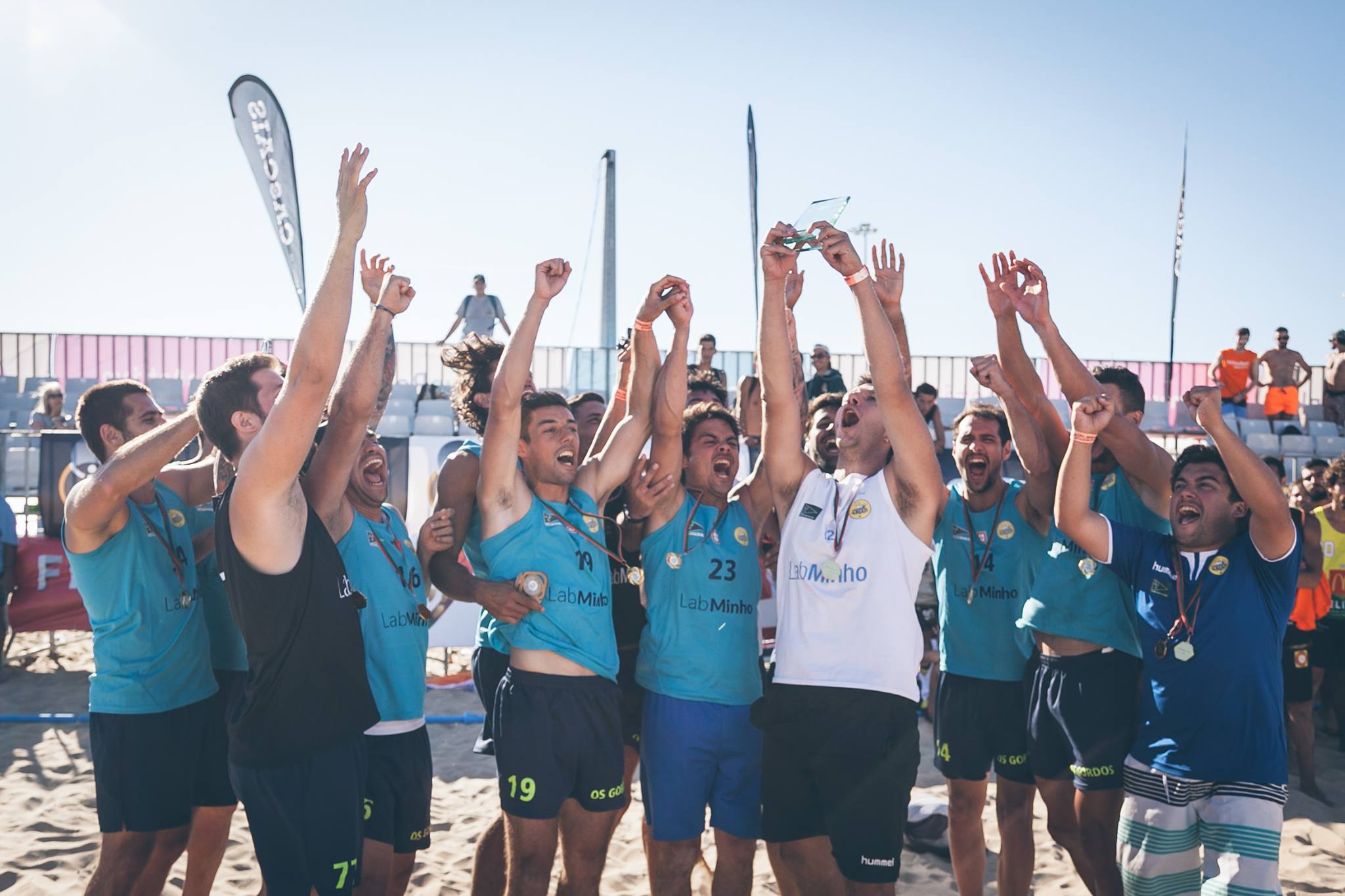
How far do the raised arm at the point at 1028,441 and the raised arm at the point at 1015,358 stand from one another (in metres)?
0.05

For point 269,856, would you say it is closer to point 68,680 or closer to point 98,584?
point 98,584

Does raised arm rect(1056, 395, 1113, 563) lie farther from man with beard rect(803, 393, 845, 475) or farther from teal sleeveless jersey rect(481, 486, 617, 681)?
teal sleeveless jersey rect(481, 486, 617, 681)

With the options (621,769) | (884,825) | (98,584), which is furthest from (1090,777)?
(98,584)

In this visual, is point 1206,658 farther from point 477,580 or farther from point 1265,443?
point 1265,443

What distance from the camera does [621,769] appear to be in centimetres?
348

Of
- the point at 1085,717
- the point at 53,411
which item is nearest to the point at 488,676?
the point at 1085,717

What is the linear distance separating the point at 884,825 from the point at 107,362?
17079 millimetres

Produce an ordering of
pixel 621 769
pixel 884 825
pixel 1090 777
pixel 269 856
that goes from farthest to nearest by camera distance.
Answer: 1. pixel 1090 777
2. pixel 621 769
3. pixel 884 825
4. pixel 269 856

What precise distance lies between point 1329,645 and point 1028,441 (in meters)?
4.84

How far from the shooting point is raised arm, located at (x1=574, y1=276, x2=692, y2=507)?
392 cm

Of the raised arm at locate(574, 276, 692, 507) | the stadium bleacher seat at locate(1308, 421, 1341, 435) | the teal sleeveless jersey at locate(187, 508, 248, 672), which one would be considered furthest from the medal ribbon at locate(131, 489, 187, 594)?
the stadium bleacher seat at locate(1308, 421, 1341, 435)

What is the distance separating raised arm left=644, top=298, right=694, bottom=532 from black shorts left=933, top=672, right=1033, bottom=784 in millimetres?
1597

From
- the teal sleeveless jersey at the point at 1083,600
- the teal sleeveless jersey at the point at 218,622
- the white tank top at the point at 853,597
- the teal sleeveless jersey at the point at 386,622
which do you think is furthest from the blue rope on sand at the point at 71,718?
the teal sleeveless jersey at the point at 1083,600

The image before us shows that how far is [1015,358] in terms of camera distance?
4266 millimetres
